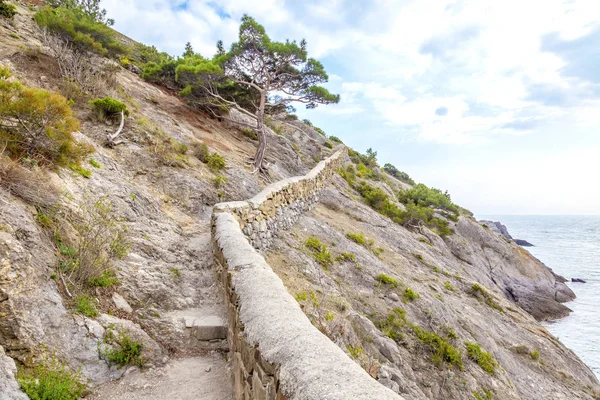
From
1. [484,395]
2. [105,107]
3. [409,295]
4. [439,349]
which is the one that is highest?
[105,107]

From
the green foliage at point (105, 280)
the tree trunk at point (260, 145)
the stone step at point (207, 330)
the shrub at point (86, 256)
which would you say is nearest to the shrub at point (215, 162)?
the tree trunk at point (260, 145)

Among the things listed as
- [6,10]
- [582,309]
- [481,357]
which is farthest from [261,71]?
[582,309]

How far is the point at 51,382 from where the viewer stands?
9.93ft

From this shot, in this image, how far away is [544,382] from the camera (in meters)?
9.61

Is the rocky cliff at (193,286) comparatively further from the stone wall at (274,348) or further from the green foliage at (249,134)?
the green foliage at (249,134)

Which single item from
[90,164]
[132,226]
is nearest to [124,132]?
[90,164]

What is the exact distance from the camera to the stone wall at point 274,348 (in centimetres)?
212

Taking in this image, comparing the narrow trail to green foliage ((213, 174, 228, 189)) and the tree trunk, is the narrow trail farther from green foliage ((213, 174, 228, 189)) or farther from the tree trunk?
the tree trunk

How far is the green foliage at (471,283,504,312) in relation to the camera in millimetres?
13094

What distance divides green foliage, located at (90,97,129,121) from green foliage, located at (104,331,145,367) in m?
9.44

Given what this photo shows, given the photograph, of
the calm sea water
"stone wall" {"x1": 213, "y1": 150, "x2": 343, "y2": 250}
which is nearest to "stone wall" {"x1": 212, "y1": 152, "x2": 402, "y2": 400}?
"stone wall" {"x1": 213, "y1": 150, "x2": 343, "y2": 250}

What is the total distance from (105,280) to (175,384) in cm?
190

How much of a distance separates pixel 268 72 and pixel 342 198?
8.27m

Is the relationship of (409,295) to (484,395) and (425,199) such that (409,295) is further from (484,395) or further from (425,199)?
(425,199)
